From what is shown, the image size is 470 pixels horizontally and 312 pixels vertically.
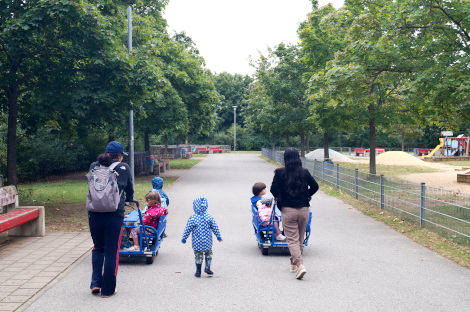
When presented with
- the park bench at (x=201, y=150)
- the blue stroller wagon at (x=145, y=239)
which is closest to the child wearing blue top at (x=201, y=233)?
the blue stroller wagon at (x=145, y=239)

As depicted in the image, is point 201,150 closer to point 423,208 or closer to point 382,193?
point 382,193

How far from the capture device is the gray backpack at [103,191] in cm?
517

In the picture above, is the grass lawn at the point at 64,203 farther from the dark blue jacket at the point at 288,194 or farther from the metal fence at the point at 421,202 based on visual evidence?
the metal fence at the point at 421,202

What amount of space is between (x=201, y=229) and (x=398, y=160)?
31.7 meters

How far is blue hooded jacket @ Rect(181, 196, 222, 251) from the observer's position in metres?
6.04

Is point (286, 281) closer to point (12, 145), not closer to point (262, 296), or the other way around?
point (262, 296)

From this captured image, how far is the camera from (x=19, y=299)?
5184mm

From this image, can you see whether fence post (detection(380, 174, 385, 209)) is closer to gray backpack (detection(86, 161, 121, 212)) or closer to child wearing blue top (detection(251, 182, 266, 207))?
child wearing blue top (detection(251, 182, 266, 207))

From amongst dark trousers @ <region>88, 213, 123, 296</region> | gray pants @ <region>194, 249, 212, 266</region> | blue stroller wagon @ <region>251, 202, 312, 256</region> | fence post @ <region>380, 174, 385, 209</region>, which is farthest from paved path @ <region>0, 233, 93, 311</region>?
fence post @ <region>380, 174, 385, 209</region>

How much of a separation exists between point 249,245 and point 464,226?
384cm

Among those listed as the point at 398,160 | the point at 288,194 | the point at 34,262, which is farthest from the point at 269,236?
the point at 398,160

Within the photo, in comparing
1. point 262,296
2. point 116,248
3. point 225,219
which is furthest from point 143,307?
point 225,219

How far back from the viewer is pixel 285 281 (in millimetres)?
5910

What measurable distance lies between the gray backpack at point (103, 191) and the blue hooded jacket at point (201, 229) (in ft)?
3.92
